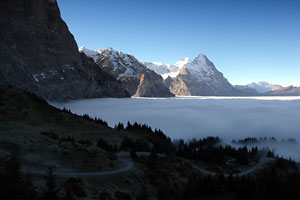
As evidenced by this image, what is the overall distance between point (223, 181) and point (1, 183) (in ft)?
154

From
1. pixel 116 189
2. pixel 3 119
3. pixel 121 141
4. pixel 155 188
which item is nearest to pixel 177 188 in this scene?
pixel 155 188

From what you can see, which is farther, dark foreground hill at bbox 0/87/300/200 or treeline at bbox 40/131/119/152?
treeline at bbox 40/131/119/152

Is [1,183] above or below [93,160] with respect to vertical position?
above

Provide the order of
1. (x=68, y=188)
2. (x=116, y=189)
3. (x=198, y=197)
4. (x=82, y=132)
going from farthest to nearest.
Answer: (x=82, y=132)
(x=198, y=197)
(x=116, y=189)
(x=68, y=188)

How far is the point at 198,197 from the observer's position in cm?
4634

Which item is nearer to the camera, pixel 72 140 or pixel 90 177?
pixel 90 177

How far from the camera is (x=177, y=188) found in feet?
181

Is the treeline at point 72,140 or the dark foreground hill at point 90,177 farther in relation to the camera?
the treeline at point 72,140

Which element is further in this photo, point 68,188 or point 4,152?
point 4,152

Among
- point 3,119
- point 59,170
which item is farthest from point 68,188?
point 3,119

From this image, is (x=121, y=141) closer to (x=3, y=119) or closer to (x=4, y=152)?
(x=3, y=119)

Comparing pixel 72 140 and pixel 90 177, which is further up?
pixel 72 140

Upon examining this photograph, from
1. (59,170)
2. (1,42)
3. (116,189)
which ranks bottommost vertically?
(116,189)

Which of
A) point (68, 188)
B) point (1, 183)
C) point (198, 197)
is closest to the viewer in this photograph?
point (1, 183)
